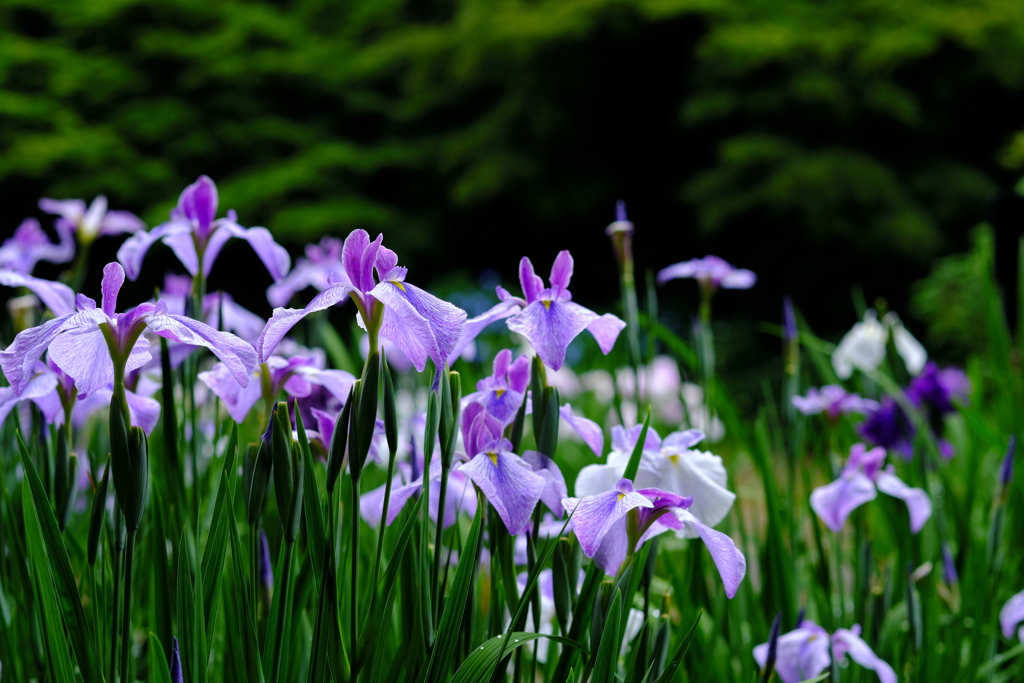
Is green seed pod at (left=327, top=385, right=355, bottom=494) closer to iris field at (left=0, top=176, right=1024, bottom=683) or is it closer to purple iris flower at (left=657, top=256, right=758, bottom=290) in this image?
iris field at (left=0, top=176, right=1024, bottom=683)

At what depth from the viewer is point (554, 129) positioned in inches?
277

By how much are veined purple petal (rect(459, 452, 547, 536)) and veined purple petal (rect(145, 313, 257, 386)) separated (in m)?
0.16

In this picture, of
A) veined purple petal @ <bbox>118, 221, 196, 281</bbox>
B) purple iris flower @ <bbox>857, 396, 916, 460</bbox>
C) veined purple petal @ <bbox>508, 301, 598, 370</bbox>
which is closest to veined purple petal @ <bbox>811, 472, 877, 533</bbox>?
purple iris flower @ <bbox>857, 396, 916, 460</bbox>

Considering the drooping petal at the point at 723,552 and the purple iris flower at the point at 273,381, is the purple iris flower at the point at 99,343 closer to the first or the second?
the purple iris flower at the point at 273,381

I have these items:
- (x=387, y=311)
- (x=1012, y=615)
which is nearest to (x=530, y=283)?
(x=387, y=311)

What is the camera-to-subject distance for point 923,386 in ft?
4.89

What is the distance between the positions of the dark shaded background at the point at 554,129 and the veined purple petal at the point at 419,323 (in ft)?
17.4

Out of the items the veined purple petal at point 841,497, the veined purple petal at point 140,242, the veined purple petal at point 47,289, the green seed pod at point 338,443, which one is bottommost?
the veined purple petal at point 841,497

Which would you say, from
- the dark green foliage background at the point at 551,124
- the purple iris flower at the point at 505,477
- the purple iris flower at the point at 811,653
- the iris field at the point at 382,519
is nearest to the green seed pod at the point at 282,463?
the iris field at the point at 382,519

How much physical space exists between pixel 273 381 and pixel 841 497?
68 centimetres

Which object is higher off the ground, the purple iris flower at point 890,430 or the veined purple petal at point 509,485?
the purple iris flower at point 890,430

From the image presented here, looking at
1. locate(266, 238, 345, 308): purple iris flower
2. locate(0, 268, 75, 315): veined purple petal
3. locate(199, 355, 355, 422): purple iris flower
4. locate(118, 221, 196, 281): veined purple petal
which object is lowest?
locate(199, 355, 355, 422): purple iris flower

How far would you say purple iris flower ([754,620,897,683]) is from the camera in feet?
2.73

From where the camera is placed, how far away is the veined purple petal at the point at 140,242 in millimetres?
867
